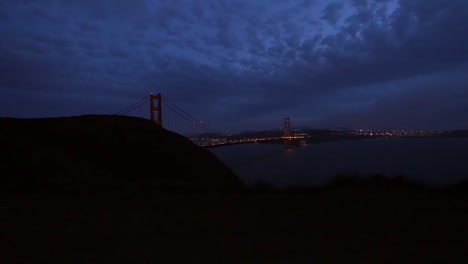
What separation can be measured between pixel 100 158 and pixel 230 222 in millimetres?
11114

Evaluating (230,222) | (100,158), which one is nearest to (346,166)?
(100,158)

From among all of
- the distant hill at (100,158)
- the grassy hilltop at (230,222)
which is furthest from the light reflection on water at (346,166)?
the distant hill at (100,158)

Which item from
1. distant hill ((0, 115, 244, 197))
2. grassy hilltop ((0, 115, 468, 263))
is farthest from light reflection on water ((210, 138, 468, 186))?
distant hill ((0, 115, 244, 197))

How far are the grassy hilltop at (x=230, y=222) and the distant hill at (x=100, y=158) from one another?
0.14 meters

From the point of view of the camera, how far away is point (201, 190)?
7219 millimetres

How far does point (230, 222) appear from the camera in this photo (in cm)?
459

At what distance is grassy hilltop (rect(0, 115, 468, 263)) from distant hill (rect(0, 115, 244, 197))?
141mm

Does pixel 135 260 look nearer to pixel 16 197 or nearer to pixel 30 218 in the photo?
pixel 30 218

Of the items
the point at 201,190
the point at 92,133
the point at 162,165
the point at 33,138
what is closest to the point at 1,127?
the point at 33,138

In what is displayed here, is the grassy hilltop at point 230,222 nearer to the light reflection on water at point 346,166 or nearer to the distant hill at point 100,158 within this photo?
the distant hill at point 100,158

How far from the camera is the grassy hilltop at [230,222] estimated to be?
344cm

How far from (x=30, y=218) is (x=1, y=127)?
1180 centimetres

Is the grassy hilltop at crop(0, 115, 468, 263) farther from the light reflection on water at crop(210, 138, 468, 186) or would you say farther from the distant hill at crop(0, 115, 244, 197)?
the light reflection on water at crop(210, 138, 468, 186)

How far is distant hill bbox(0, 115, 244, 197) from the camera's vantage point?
7.86 metres
